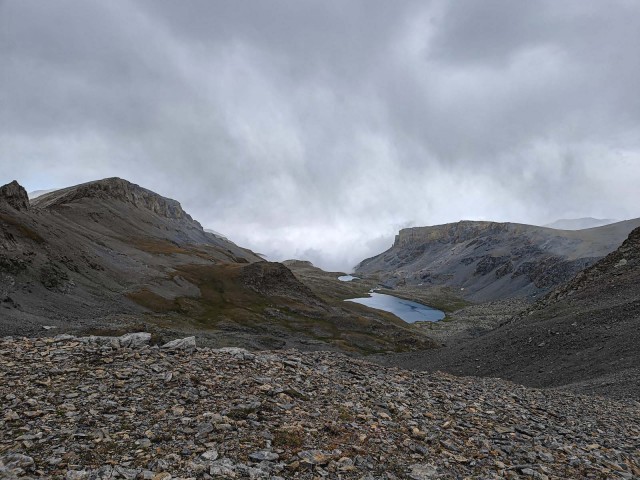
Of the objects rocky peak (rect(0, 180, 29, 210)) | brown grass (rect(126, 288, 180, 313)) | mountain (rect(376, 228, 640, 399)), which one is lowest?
mountain (rect(376, 228, 640, 399))

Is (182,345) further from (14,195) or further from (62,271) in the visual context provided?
(14,195)

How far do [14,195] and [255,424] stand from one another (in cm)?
11923

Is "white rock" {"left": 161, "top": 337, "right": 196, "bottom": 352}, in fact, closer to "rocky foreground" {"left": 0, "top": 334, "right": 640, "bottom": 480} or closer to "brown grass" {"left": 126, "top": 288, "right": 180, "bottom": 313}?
"rocky foreground" {"left": 0, "top": 334, "right": 640, "bottom": 480}

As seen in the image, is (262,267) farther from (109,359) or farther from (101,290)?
(109,359)

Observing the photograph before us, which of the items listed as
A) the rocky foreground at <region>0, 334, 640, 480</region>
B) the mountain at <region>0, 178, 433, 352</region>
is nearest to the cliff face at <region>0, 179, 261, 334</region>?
the mountain at <region>0, 178, 433, 352</region>

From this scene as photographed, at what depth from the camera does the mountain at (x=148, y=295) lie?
6731cm

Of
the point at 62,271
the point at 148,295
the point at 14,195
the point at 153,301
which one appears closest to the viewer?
the point at 62,271

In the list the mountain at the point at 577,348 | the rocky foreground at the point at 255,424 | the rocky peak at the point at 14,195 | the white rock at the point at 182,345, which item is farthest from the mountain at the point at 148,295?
the rocky foreground at the point at 255,424

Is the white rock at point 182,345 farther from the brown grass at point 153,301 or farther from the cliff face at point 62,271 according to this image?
the brown grass at point 153,301

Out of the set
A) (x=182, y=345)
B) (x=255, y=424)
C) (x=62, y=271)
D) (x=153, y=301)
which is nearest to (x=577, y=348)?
(x=182, y=345)

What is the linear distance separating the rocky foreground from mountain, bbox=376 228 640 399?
63.7 feet

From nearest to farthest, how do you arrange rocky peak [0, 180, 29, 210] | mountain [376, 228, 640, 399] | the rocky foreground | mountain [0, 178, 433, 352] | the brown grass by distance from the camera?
1. the rocky foreground
2. mountain [376, 228, 640, 399]
3. mountain [0, 178, 433, 352]
4. the brown grass
5. rocky peak [0, 180, 29, 210]

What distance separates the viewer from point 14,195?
103312 mm

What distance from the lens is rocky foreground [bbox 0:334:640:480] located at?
10633mm
